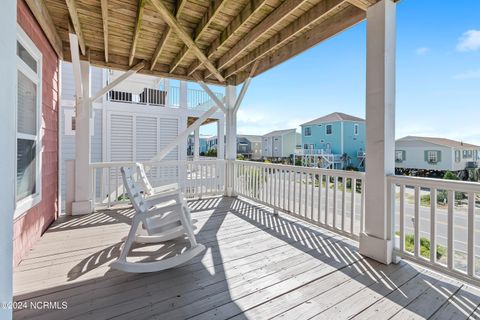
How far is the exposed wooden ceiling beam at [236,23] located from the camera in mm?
2796

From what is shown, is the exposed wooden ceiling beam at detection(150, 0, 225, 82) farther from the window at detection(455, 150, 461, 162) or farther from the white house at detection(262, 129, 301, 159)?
the white house at detection(262, 129, 301, 159)

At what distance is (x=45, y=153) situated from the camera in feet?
10.7

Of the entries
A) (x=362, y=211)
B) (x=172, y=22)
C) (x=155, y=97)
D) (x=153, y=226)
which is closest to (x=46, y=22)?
(x=172, y=22)

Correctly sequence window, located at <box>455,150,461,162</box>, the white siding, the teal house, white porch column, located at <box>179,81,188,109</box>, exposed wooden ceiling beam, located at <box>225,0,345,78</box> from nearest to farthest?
exposed wooden ceiling beam, located at <box>225,0,345,78</box> < window, located at <box>455,150,461,162</box> < the white siding < white porch column, located at <box>179,81,188,109</box> < the teal house

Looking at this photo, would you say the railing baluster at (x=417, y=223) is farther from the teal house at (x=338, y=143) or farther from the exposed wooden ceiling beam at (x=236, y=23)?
the teal house at (x=338, y=143)

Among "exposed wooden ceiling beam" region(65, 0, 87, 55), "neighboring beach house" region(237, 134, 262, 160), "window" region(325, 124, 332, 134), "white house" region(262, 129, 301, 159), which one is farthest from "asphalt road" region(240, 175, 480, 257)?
"neighboring beach house" region(237, 134, 262, 160)

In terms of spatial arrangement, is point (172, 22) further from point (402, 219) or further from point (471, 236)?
point (471, 236)

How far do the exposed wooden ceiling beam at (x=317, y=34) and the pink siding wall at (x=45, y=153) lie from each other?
3.34 m

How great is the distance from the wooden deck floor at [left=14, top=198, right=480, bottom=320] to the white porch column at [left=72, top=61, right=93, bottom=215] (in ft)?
3.63

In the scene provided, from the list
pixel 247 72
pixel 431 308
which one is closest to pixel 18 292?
pixel 431 308

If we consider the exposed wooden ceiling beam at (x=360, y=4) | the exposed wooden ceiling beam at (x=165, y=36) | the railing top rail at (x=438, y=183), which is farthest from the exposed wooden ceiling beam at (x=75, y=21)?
the railing top rail at (x=438, y=183)

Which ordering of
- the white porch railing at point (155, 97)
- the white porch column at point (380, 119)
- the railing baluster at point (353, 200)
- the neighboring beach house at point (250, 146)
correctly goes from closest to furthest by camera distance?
1. the white porch column at point (380, 119)
2. the railing baluster at point (353, 200)
3. the white porch railing at point (155, 97)
4. the neighboring beach house at point (250, 146)

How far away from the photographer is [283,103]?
850 inches

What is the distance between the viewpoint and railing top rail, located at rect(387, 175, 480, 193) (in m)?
1.87
